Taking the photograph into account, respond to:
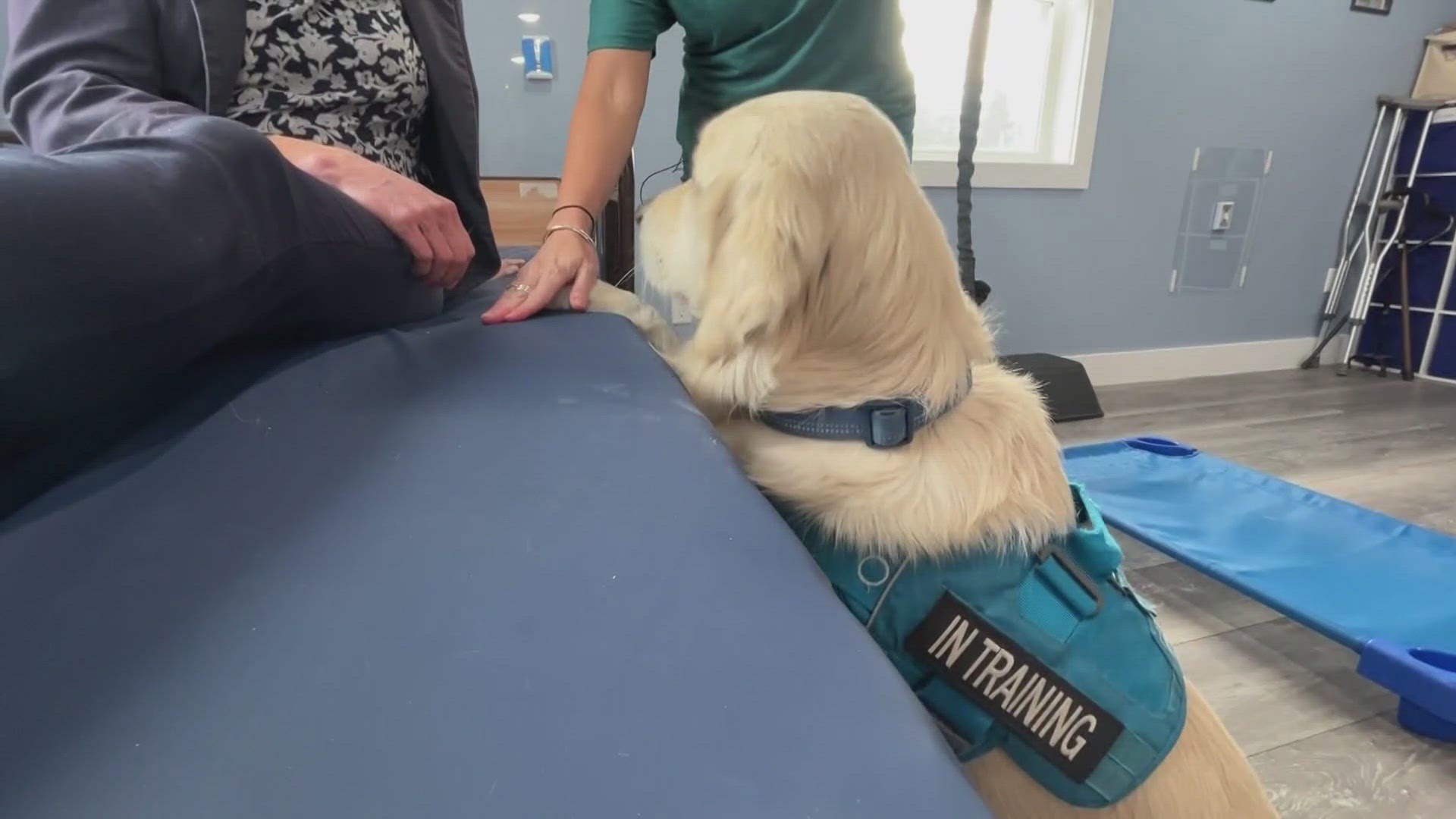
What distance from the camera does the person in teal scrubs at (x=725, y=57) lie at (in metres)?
1.12

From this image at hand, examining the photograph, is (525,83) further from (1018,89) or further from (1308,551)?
(1308,551)

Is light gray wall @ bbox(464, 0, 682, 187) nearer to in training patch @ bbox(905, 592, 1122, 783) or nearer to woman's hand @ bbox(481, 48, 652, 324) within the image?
woman's hand @ bbox(481, 48, 652, 324)

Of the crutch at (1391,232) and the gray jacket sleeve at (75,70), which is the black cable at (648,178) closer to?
the gray jacket sleeve at (75,70)

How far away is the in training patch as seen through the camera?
1.94ft

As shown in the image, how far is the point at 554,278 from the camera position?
955 mm

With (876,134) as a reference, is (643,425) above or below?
below

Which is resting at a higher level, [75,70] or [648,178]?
[75,70]

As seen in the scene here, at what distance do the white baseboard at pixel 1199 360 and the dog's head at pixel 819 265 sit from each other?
2836 mm

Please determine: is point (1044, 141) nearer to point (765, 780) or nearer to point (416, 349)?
point (416, 349)

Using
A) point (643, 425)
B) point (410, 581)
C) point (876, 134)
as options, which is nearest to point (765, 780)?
point (410, 581)

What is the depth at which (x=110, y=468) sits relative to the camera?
1.49 ft

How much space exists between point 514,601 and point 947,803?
0.19m

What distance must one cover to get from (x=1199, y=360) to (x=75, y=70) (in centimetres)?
392

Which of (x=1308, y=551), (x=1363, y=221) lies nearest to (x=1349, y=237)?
(x=1363, y=221)
